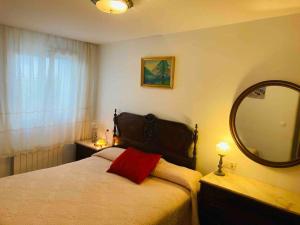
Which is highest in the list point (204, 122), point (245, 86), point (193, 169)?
point (245, 86)

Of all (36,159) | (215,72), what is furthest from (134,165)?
(36,159)

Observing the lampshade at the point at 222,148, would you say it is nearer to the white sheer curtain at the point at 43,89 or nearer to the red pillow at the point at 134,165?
the red pillow at the point at 134,165

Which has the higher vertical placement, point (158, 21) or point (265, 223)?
point (158, 21)

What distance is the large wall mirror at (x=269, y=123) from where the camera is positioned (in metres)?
2.08

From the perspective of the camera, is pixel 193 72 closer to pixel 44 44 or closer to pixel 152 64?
pixel 152 64

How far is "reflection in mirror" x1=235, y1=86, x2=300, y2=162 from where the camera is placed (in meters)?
2.08

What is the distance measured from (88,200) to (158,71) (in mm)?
1858

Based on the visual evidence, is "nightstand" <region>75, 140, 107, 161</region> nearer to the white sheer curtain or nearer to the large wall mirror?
the white sheer curtain

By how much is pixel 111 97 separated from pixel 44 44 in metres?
1.26

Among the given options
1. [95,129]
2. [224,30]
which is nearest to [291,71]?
[224,30]

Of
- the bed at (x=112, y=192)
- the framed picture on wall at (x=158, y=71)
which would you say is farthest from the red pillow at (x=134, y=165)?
the framed picture on wall at (x=158, y=71)

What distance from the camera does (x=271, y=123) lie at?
222cm

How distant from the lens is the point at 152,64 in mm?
3131

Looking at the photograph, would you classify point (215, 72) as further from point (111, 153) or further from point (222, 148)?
point (111, 153)
